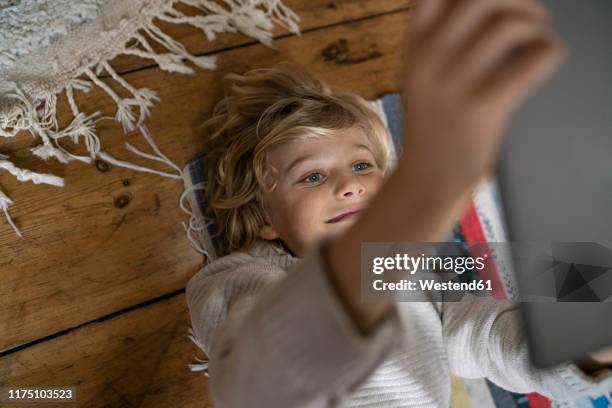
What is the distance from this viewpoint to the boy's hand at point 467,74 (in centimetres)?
33

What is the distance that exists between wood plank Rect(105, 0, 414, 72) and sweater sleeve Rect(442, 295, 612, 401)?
24.8 inches

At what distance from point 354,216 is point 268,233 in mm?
181

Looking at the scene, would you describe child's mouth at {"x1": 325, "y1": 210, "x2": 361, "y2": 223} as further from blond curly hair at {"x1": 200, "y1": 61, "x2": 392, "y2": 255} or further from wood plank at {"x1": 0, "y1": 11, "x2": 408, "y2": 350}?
wood plank at {"x1": 0, "y1": 11, "x2": 408, "y2": 350}

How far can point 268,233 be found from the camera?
926mm

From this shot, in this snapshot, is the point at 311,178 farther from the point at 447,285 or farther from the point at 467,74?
the point at 467,74

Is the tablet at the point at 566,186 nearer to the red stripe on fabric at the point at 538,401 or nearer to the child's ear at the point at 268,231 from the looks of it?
the child's ear at the point at 268,231

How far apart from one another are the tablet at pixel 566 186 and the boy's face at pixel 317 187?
0.32 metres

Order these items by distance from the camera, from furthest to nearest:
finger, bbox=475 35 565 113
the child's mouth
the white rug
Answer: the white rug, the child's mouth, finger, bbox=475 35 565 113

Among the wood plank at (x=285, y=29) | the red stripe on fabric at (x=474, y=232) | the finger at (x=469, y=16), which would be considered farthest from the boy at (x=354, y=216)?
the red stripe on fabric at (x=474, y=232)

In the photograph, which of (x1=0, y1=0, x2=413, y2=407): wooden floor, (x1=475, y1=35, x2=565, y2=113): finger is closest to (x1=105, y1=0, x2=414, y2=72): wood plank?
(x1=0, y1=0, x2=413, y2=407): wooden floor

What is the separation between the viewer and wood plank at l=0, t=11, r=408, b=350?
2.89 ft

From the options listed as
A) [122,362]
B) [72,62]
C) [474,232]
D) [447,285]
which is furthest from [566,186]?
[72,62]

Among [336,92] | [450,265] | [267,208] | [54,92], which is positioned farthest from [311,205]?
[54,92]

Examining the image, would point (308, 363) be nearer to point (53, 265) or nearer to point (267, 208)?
point (267, 208)
